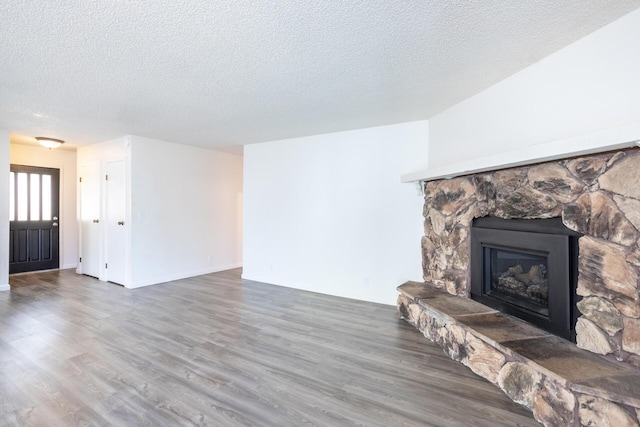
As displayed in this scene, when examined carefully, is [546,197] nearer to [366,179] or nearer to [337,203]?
[366,179]

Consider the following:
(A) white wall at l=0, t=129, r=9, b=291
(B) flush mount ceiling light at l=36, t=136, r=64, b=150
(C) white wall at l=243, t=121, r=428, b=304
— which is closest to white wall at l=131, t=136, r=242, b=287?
(C) white wall at l=243, t=121, r=428, b=304

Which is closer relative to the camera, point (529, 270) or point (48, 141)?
→ point (529, 270)

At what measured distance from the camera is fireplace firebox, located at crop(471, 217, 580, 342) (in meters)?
2.30

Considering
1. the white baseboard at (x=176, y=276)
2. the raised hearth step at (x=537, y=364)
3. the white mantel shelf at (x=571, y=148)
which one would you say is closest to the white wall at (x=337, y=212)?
the white baseboard at (x=176, y=276)

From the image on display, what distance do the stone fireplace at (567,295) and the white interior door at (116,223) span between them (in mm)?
4910

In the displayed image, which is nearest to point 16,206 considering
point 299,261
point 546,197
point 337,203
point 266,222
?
point 266,222

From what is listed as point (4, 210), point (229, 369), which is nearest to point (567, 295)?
point (229, 369)

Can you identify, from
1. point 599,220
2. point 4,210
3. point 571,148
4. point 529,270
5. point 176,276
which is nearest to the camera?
point 571,148

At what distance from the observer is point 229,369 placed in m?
2.56

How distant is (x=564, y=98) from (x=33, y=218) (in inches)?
340

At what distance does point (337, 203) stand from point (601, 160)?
10.3ft

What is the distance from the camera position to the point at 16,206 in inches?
237

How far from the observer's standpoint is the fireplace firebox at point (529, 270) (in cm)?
230

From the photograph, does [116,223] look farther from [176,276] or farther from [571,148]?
[571,148]
